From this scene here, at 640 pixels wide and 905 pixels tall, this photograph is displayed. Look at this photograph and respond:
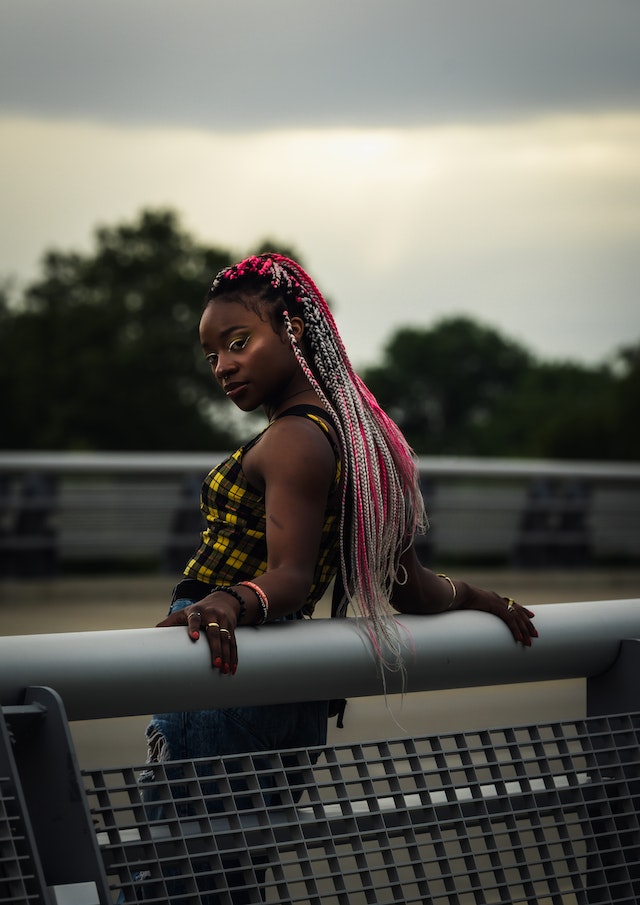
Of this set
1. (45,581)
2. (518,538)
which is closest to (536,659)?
(45,581)

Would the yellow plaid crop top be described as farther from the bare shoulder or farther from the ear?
the ear

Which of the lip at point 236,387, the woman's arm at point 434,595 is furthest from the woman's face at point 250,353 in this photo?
the woman's arm at point 434,595

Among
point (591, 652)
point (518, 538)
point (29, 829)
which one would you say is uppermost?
point (29, 829)

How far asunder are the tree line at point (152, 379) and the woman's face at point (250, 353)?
4335 centimetres

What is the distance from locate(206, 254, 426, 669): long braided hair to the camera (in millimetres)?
2629

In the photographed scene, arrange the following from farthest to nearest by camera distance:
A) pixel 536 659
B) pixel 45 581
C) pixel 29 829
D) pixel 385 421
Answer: pixel 45 581 → pixel 385 421 → pixel 536 659 → pixel 29 829

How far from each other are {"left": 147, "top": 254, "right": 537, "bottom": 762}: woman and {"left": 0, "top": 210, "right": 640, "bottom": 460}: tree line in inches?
1705

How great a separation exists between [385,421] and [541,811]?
813mm

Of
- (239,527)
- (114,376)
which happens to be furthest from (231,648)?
(114,376)

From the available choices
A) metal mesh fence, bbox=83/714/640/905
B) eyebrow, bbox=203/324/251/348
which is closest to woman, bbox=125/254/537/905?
eyebrow, bbox=203/324/251/348

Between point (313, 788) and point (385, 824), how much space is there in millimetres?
A: 157

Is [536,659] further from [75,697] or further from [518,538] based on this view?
[518,538]

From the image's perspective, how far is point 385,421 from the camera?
2.80 meters

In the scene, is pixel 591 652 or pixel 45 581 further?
pixel 45 581
